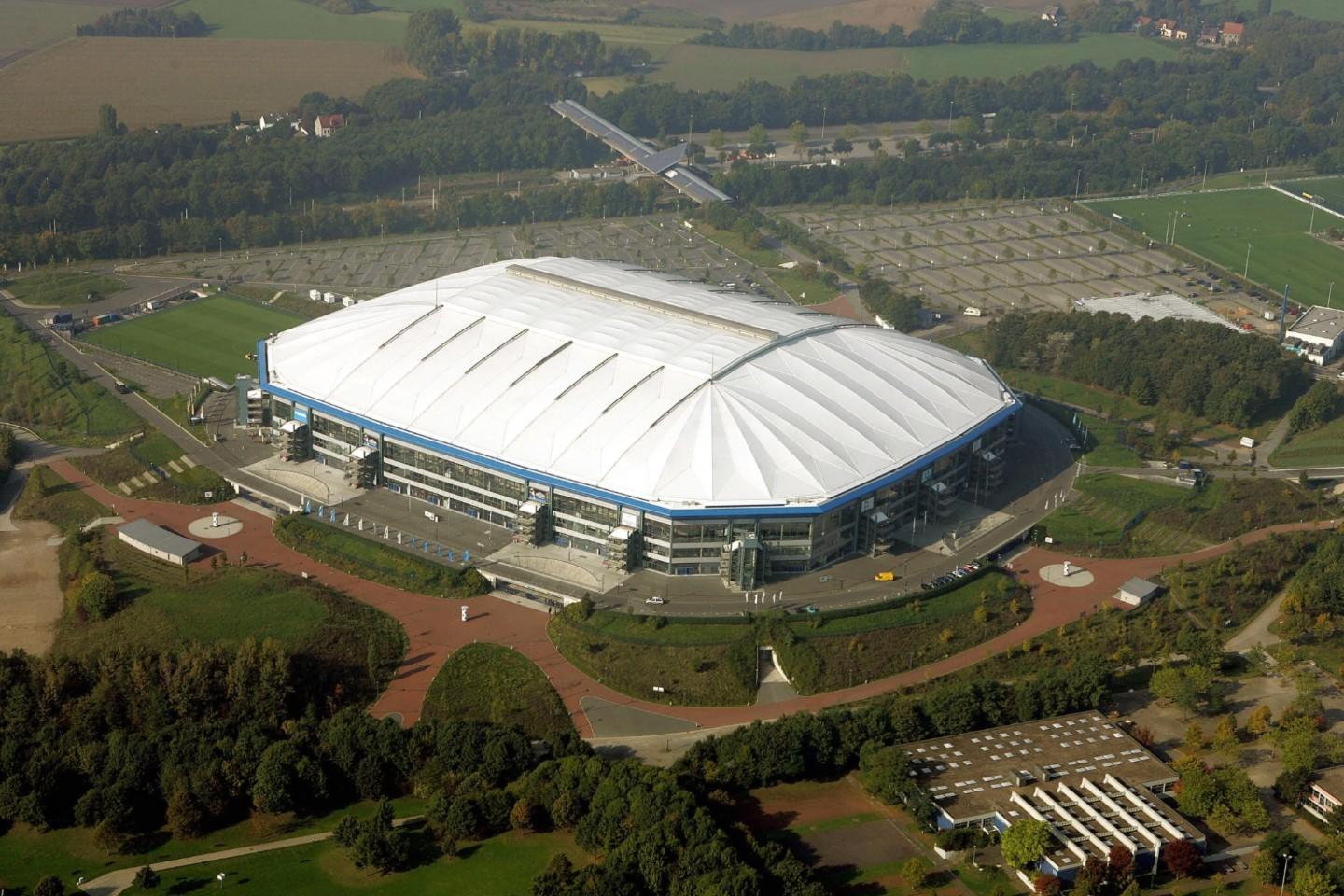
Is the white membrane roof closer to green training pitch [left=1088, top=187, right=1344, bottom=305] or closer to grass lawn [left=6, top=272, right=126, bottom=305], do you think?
grass lawn [left=6, top=272, right=126, bottom=305]

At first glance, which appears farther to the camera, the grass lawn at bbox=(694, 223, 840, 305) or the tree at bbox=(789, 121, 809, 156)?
the tree at bbox=(789, 121, 809, 156)

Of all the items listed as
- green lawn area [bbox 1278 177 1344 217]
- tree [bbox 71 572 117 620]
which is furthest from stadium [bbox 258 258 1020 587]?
green lawn area [bbox 1278 177 1344 217]

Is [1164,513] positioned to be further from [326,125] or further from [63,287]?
[326,125]

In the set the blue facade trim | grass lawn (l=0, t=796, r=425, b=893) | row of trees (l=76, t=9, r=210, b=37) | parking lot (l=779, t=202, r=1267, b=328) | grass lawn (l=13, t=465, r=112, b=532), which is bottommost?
grass lawn (l=0, t=796, r=425, b=893)

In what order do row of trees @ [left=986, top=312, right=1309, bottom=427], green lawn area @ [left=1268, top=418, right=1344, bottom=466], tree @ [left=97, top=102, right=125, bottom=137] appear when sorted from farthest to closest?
1. tree @ [left=97, top=102, right=125, bottom=137]
2. row of trees @ [left=986, top=312, right=1309, bottom=427]
3. green lawn area @ [left=1268, top=418, right=1344, bottom=466]

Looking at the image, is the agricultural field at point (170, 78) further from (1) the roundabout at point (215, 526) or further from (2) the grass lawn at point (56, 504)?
(1) the roundabout at point (215, 526)

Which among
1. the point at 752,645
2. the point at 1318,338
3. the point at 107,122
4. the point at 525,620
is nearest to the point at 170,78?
the point at 107,122

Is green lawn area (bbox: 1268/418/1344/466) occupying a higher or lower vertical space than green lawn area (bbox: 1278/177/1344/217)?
lower

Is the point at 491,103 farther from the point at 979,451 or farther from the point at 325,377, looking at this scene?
the point at 979,451
